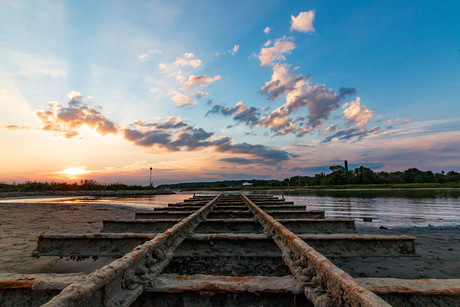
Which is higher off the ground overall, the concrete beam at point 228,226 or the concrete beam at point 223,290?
the concrete beam at point 223,290

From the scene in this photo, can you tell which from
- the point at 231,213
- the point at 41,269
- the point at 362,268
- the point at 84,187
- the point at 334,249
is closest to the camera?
Result: the point at 334,249

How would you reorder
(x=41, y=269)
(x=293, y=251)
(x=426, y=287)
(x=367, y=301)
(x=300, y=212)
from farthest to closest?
(x=300, y=212), (x=41, y=269), (x=293, y=251), (x=426, y=287), (x=367, y=301)

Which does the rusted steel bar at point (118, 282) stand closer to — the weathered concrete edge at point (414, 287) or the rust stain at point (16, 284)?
the rust stain at point (16, 284)

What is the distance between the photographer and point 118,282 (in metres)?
1.53

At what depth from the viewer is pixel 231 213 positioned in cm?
646

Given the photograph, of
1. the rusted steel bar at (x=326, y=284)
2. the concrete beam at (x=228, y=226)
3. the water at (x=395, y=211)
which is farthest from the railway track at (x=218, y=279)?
the water at (x=395, y=211)

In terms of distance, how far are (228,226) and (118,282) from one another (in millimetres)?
3205

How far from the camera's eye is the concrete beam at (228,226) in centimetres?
429

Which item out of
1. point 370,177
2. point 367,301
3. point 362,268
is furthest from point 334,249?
point 370,177

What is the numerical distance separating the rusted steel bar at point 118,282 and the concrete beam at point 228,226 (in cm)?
214

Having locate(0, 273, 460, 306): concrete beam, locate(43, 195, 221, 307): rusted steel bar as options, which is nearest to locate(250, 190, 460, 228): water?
locate(0, 273, 460, 306): concrete beam

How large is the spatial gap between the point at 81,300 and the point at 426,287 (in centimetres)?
215

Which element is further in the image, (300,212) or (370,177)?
(370,177)

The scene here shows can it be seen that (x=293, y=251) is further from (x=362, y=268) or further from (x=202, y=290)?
(x=362, y=268)
